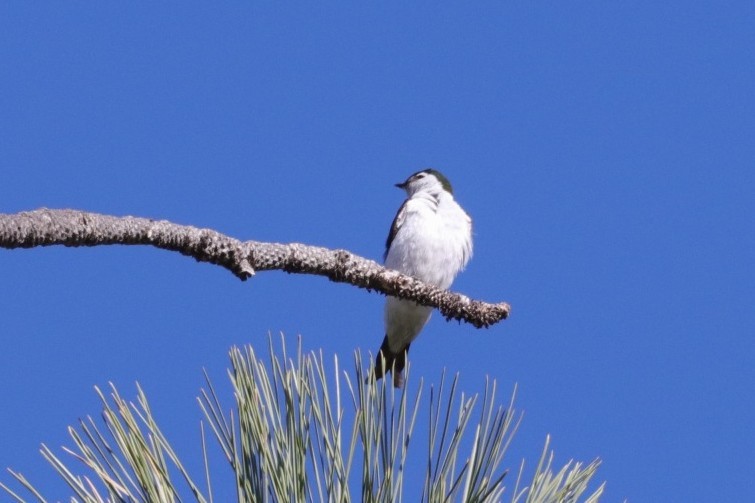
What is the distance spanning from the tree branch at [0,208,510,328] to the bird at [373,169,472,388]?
4534 millimetres

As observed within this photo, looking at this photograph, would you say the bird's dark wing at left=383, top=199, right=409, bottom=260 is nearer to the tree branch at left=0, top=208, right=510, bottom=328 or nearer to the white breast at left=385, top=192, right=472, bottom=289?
the white breast at left=385, top=192, right=472, bottom=289

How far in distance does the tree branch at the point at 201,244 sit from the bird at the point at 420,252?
14.9ft

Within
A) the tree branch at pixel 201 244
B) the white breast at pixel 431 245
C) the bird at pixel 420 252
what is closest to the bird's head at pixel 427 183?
the bird at pixel 420 252

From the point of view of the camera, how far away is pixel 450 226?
757 centimetres

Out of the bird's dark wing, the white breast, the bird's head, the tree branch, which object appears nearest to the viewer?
the tree branch

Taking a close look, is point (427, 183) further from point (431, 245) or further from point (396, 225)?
point (431, 245)

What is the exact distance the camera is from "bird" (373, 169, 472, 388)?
734cm

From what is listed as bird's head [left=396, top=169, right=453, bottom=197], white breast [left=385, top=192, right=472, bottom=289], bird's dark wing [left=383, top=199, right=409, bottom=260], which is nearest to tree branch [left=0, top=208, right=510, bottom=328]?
white breast [left=385, top=192, right=472, bottom=289]

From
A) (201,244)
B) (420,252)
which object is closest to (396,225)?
(420,252)

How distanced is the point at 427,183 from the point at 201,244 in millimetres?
7213

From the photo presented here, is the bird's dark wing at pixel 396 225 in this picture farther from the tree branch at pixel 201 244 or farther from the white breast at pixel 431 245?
the tree branch at pixel 201 244

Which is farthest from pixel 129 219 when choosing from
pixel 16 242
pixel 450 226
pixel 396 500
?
pixel 450 226

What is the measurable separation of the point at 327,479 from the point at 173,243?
73cm

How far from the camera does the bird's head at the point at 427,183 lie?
29.0 ft
